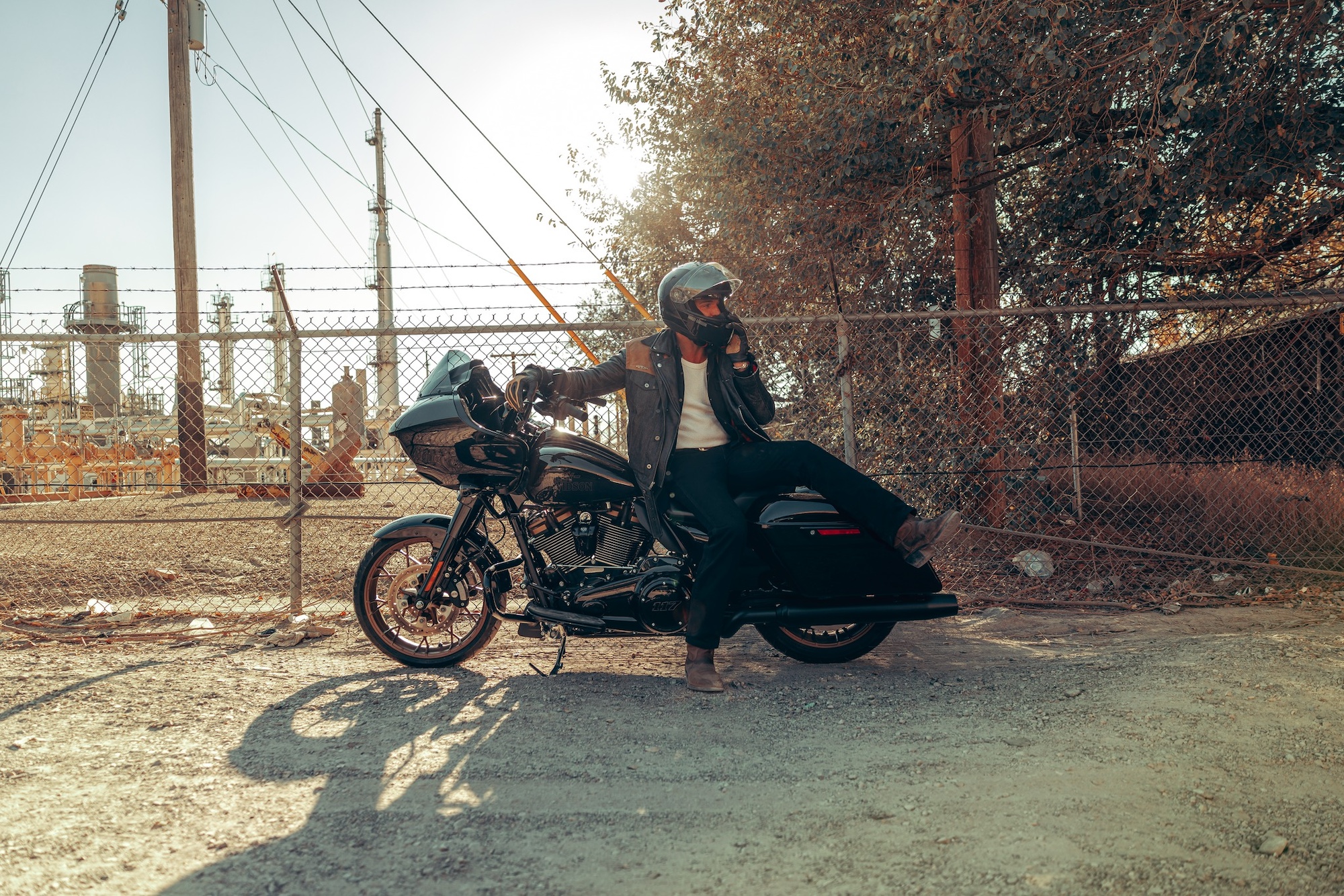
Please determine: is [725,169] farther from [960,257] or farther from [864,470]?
[864,470]

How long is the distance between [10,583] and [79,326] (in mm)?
28342

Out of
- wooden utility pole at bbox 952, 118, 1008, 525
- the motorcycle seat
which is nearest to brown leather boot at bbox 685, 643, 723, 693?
the motorcycle seat

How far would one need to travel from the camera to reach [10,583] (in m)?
6.39

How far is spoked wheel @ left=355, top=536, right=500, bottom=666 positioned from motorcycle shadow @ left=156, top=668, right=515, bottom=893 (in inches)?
5.1

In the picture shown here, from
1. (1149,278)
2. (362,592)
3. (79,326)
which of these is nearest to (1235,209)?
(1149,278)

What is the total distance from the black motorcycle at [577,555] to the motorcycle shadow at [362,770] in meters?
0.40

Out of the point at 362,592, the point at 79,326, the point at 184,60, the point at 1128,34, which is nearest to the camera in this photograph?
the point at 362,592

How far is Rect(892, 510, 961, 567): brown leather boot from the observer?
3783mm

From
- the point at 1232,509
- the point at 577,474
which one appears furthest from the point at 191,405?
the point at 1232,509

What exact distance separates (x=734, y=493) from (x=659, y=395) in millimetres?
601

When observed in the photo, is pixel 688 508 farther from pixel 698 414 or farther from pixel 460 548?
pixel 460 548

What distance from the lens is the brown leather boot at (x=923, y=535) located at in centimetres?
378

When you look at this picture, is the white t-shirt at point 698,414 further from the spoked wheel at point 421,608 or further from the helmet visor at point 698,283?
the spoked wheel at point 421,608

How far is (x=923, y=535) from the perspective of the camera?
3.80 m
